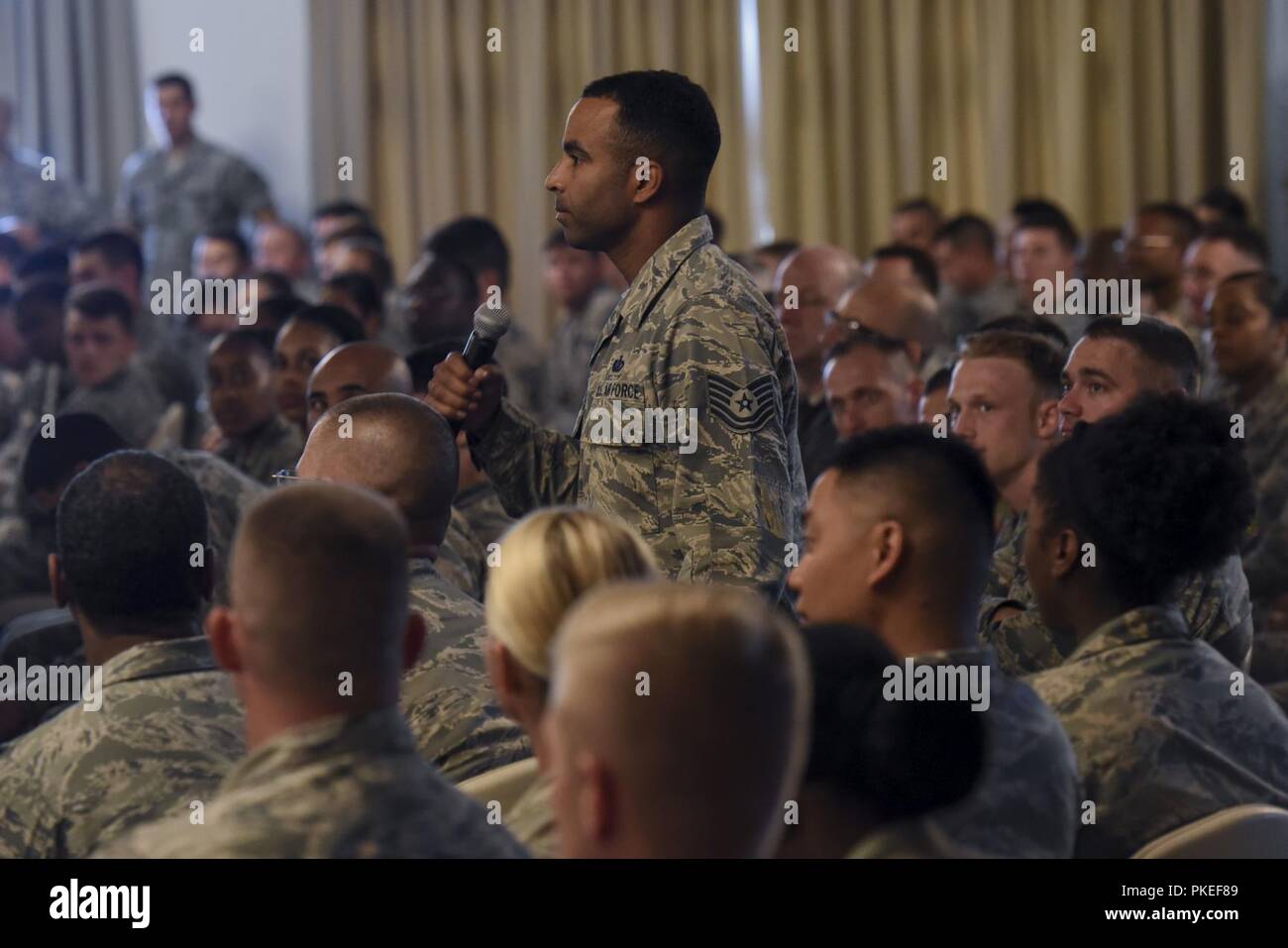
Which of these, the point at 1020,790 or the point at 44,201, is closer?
the point at 1020,790

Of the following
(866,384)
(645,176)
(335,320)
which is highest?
(645,176)

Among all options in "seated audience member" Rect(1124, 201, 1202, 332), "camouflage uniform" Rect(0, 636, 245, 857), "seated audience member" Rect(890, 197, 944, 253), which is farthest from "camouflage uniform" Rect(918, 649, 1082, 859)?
"seated audience member" Rect(890, 197, 944, 253)

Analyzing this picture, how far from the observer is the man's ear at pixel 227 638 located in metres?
1.72

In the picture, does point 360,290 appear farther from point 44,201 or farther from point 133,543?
point 44,201

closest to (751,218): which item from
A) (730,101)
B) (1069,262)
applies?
(730,101)

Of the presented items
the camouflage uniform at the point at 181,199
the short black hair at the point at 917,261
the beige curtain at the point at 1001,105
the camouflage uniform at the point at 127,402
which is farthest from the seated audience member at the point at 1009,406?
the camouflage uniform at the point at 181,199

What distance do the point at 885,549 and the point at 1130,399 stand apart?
37.1 inches

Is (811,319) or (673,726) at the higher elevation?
(811,319)

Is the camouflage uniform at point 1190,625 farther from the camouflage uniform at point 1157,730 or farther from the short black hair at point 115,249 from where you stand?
the short black hair at point 115,249

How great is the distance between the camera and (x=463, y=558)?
11.5ft

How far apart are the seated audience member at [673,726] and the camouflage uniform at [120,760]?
3.11 feet

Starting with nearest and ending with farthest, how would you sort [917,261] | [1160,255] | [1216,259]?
[1216,259]
[917,261]
[1160,255]

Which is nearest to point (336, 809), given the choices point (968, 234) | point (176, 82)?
point (968, 234)

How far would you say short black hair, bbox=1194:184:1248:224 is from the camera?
285 inches
